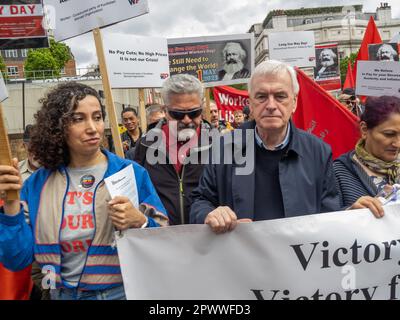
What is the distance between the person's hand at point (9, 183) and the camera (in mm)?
1850

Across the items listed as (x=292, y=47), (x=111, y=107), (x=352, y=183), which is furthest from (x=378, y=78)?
(x=292, y=47)

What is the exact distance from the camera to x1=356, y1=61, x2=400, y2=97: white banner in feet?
13.8

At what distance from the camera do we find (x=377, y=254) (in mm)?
2092

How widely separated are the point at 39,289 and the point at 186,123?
51.3 inches

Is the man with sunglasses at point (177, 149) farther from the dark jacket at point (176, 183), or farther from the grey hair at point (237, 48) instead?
the grey hair at point (237, 48)

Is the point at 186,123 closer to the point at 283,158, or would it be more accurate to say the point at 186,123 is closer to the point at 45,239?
the point at 283,158

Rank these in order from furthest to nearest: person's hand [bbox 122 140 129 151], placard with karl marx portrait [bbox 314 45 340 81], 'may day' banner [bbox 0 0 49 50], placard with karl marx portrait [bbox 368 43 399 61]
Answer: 1. placard with karl marx portrait [bbox 314 45 340 81]
2. person's hand [bbox 122 140 129 151]
3. placard with karl marx portrait [bbox 368 43 399 61]
4. 'may day' banner [bbox 0 0 49 50]

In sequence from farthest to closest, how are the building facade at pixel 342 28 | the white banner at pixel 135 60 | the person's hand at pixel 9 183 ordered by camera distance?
the building facade at pixel 342 28 → the white banner at pixel 135 60 → the person's hand at pixel 9 183

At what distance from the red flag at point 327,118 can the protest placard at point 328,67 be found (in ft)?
25.4

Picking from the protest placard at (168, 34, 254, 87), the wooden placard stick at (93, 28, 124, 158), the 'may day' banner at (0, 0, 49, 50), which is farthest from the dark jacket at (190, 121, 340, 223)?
the protest placard at (168, 34, 254, 87)

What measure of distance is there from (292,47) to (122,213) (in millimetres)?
7777

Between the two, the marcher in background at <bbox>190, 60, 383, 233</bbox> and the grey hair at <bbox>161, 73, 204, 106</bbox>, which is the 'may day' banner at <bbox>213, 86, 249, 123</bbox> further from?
the marcher in background at <bbox>190, 60, 383, 233</bbox>

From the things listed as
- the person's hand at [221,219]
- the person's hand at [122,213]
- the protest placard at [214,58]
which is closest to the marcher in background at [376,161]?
the person's hand at [221,219]

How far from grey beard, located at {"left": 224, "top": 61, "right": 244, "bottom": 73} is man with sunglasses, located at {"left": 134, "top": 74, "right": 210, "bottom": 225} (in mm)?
4028
